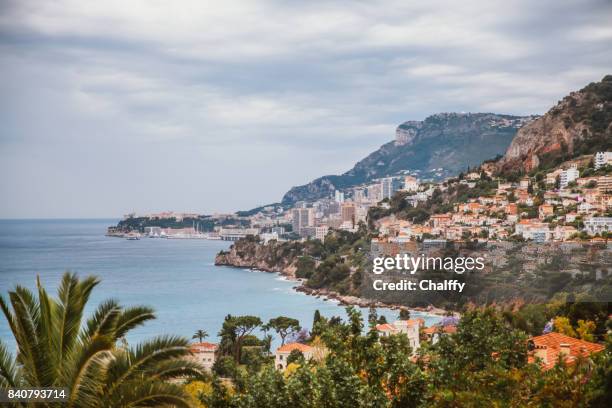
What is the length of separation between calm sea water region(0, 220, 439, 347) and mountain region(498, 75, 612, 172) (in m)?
14.1

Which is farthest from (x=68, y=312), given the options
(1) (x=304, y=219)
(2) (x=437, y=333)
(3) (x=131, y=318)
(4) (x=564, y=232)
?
(1) (x=304, y=219)

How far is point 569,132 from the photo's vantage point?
36625mm

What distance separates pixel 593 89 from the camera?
38625 mm

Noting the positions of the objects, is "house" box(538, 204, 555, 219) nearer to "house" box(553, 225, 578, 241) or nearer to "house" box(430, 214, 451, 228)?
"house" box(553, 225, 578, 241)

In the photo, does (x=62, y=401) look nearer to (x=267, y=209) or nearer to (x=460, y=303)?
(x=460, y=303)

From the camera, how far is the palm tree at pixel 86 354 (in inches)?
111

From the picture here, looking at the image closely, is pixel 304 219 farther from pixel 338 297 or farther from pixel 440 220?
pixel 338 297

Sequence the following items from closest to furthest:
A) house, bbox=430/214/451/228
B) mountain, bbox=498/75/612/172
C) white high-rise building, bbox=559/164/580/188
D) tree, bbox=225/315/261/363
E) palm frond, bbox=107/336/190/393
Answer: palm frond, bbox=107/336/190/393 < tree, bbox=225/315/261/363 < white high-rise building, bbox=559/164/580/188 < house, bbox=430/214/451/228 < mountain, bbox=498/75/612/172

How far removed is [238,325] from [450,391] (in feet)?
50.9

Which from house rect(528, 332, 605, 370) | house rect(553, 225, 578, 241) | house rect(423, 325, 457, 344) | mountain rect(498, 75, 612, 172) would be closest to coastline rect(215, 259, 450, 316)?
house rect(553, 225, 578, 241)

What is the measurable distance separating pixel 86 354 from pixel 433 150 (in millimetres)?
94786

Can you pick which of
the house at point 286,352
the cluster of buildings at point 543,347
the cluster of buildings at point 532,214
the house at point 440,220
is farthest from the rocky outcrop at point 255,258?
the cluster of buildings at point 543,347

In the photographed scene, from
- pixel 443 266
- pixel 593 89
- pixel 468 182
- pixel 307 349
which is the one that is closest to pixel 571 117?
pixel 593 89

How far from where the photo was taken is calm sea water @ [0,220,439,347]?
2402cm
